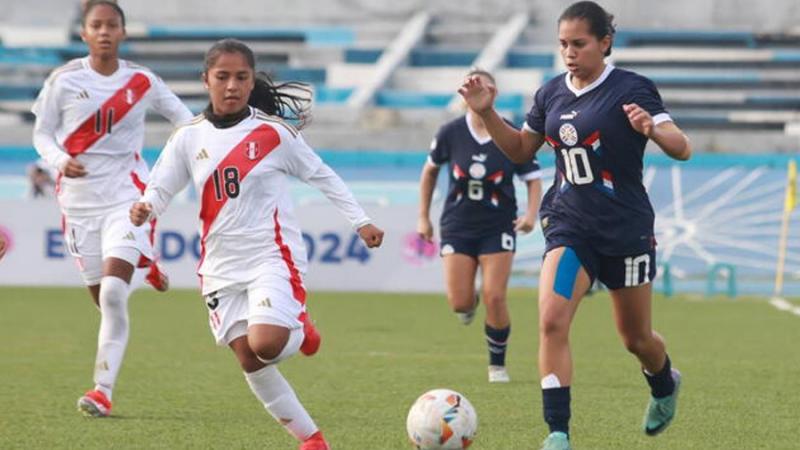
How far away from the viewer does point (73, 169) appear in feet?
29.7

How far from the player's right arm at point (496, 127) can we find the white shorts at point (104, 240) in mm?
2567

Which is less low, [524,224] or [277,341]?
[277,341]

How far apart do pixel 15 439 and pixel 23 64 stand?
28830 mm

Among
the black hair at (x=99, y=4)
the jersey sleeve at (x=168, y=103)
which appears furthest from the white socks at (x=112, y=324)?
the black hair at (x=99, y=4)

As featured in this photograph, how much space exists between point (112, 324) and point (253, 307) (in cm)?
252

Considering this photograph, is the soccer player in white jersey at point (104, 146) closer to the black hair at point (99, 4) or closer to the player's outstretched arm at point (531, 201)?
the black hair at point (99, 4)

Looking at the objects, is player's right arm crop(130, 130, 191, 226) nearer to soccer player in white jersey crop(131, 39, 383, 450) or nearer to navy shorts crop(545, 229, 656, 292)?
soccer player in white jersey crop(131, 39, 383, 450)

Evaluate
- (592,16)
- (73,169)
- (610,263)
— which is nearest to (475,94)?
(592,16)

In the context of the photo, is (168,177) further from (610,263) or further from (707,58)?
(707,58)

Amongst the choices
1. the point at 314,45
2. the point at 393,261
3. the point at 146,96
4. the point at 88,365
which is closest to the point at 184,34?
the point at 314,45

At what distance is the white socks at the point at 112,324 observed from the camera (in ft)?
30.2

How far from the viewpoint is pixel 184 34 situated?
37.8 m

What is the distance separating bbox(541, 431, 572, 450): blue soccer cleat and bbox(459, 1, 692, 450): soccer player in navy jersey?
54 millimetres

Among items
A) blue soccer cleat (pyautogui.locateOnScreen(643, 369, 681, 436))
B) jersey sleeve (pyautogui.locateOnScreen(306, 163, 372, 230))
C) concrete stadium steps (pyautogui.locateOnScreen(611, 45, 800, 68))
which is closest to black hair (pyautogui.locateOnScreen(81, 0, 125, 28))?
jersey sleeve (pyautogui.locateOnScreen(306, 163, 372, 230))
